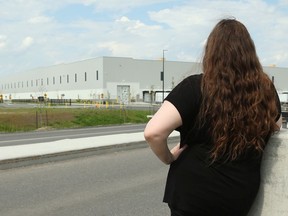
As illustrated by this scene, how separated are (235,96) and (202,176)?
475 millimetres

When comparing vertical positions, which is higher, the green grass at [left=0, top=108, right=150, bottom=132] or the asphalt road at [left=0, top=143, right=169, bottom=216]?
the asphalt road at [left=0, top=143, right=169, bottom=216]

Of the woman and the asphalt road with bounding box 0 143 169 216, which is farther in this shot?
the asphalt road with bounding box 0 143 169 216

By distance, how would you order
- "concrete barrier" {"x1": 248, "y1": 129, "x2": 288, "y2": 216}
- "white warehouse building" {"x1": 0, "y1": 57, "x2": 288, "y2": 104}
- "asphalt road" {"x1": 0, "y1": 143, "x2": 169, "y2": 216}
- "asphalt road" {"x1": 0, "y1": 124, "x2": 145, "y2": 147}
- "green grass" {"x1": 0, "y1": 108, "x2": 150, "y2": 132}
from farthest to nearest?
1. "white warehouse building" {"x1": 0, "y1": 57, "x2": 288, "y2": 104}
2. "green grass" {"x1": 0, "y1": 108, "x2": 150, "y2": 132}
3. "asphalt road" {"x1": 0, "y1": 124, "x2": 145, "y2": 147}
4. "asphalt road" {"x1": 0, "y1": 143, "x2": 169, "y2": 216}
5. "concrete barrier" {"x1": 248, "y1": 129, "x2": 288, "y2": 216}

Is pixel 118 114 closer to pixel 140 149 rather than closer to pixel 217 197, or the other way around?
pixel 140 149

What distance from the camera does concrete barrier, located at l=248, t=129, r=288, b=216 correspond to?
8.19ft

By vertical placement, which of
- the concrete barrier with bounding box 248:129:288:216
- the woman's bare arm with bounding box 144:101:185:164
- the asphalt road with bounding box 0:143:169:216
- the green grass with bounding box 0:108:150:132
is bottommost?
the green grass with bounding box 0:108:150:132

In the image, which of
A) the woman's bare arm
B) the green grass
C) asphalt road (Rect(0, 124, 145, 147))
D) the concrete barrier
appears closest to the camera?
the woman's bare arm

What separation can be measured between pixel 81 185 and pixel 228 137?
5.50 metres

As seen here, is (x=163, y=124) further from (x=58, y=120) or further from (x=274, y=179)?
(x=58, y=120)

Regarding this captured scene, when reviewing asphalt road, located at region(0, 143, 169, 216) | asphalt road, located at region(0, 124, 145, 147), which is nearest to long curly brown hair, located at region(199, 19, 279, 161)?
asphalt road, located at region(0, 143, 169, 216)

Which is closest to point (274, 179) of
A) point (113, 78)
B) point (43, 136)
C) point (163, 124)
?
point (163, 124)

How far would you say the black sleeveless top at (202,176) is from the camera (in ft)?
7.73

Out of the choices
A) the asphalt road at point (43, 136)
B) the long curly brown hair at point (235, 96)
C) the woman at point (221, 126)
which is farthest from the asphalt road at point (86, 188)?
the asphalt road at point (43, 136)

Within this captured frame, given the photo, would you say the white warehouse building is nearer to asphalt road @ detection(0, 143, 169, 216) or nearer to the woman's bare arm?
asphalt road @ detection(0, 143, 169, 216)
